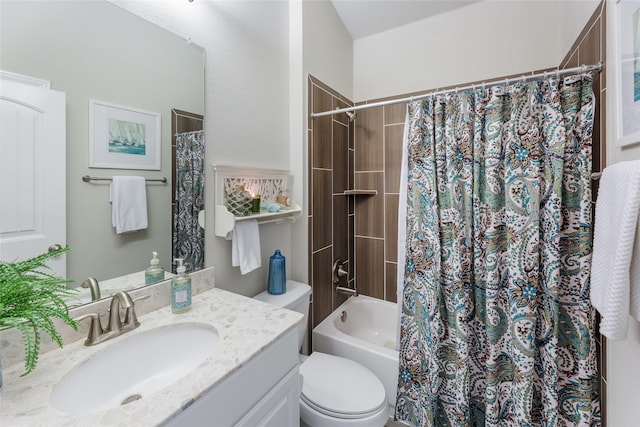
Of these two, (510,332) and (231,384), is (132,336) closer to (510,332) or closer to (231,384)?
(231,384)

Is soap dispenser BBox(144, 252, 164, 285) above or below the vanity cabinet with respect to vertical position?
above

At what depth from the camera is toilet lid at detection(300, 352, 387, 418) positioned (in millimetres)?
1237

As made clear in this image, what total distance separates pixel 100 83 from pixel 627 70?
5.66ft

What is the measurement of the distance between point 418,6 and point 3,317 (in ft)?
8.72

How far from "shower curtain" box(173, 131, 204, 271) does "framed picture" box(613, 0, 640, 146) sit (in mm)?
1567

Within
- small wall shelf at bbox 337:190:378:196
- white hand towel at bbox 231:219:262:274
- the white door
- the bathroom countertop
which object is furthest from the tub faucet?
the white door

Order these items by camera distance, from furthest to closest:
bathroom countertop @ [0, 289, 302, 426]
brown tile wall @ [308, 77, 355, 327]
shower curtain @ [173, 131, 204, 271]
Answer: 1. brown tile wall @ [308, 77, 355, 327]
2. shower curtain @ [173, 131, 204, 271]
3. bathroom countertop @ [0, 289, 302, 426]

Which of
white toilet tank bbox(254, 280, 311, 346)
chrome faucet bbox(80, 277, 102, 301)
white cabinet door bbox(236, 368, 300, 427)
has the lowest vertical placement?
white cabinet door bbox(236, 368, 300, 427)

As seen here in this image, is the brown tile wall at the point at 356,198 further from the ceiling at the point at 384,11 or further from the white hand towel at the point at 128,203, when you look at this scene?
the white hand towel at the point at 128,203

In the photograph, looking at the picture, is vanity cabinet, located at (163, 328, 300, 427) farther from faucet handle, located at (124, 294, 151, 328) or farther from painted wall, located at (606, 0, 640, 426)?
painted wall, located at (606, 0, 640, 426)

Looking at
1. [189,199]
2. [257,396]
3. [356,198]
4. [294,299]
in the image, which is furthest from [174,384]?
[356,198]

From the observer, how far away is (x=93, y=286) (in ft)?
3.05

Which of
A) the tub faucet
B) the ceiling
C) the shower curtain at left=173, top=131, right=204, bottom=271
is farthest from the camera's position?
the tub faucet

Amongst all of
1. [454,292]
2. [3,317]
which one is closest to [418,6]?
[454,292]
